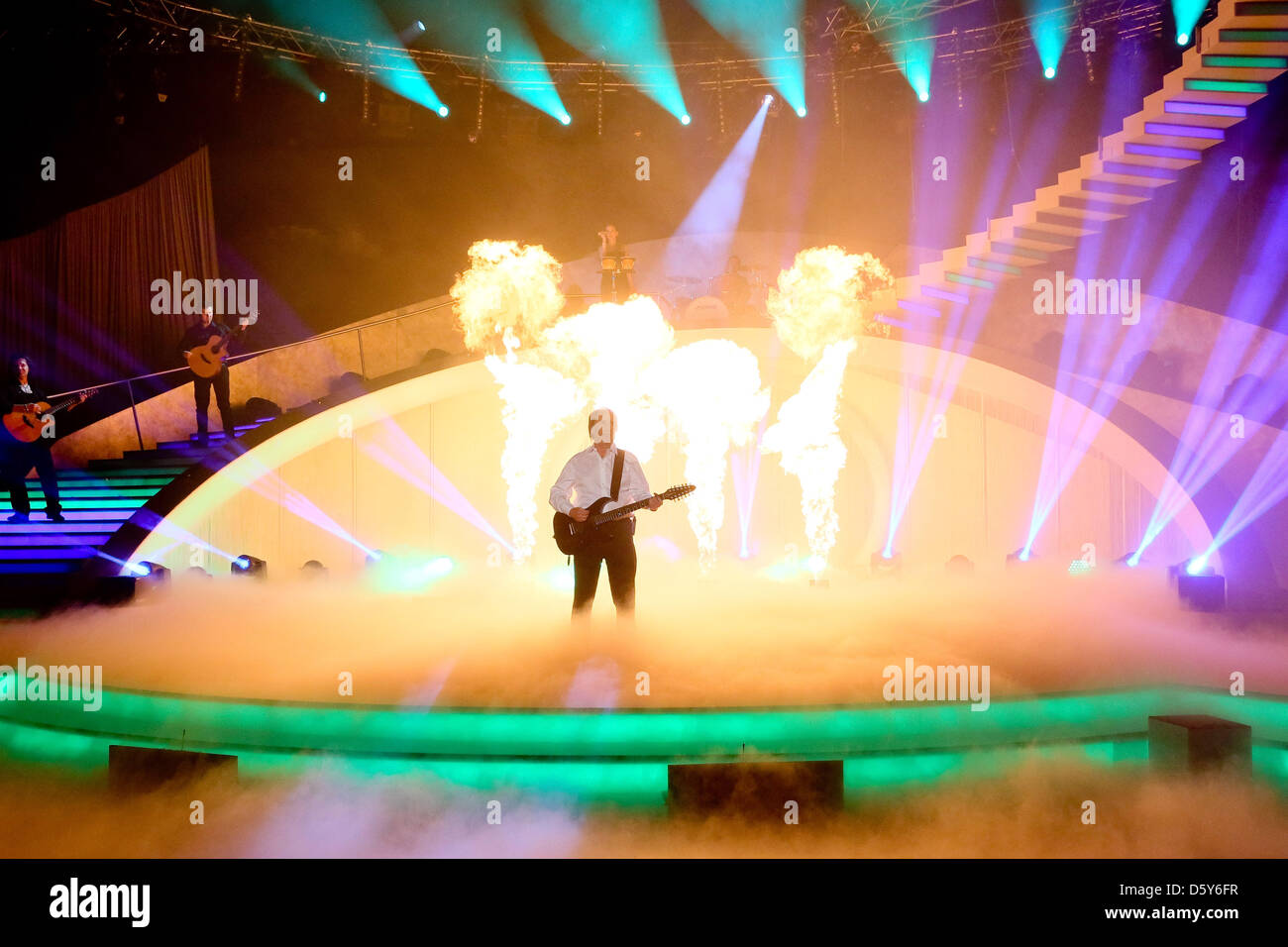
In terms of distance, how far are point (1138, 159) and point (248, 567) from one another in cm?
1172

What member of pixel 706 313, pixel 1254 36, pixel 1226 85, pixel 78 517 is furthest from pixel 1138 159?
pixel 78 517

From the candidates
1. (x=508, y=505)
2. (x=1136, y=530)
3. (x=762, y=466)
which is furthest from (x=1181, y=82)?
(x=508, y=505)

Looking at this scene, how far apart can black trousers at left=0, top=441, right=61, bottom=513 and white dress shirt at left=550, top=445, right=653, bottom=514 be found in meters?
6.38

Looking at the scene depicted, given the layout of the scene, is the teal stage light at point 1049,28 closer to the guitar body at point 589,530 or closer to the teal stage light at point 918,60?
the teal stage light at point 918,60

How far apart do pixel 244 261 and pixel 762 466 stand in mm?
9860

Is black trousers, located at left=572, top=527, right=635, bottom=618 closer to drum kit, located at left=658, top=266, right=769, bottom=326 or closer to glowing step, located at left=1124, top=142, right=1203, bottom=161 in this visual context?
drum kit, located at left=658, top=266, right=769, bottom=326

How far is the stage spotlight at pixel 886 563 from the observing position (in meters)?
10.9

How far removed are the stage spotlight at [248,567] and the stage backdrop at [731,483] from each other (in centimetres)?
94

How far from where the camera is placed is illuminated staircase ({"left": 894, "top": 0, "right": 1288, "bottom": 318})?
30.1 feet

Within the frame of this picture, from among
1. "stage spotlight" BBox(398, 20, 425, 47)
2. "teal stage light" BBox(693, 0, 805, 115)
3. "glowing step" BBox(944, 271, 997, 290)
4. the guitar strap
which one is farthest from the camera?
"teal stage light" BBox(693, 0, 805, 115)

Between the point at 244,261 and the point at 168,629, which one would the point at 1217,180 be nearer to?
the point at 168,629

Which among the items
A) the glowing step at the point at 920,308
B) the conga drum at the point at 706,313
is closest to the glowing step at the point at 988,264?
the glowing step at the point at 920,308

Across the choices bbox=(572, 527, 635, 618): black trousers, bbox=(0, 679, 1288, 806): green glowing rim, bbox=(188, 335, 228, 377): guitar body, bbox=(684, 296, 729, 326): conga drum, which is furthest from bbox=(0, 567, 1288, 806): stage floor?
bbox=(684, 296, 729, 326): conga drum

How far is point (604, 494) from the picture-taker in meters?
5.95
